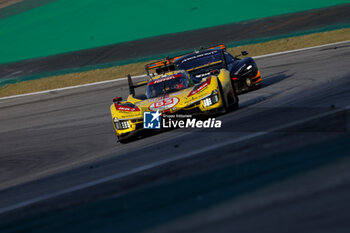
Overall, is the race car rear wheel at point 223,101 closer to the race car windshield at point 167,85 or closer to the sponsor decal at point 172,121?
the sponsor decal at point 172,121

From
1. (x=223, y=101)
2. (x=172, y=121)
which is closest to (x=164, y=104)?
(x=172, y=121)

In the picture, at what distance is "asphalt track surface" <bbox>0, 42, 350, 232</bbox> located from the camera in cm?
449

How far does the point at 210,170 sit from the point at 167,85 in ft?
15.9

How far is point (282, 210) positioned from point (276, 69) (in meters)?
11.5

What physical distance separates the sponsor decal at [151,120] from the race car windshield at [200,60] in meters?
4.01

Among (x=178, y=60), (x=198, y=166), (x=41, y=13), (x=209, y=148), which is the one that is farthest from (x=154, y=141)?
(x=41, y=13)

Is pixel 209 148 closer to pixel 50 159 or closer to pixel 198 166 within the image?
pixel 198 166

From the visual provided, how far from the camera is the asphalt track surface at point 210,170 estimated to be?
4.49m

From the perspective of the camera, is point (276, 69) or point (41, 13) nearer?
point (276, 69)

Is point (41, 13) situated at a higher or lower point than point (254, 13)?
higher

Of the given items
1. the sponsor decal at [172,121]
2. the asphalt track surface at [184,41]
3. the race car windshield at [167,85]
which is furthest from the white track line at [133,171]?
the asphalt track surface at [184,41]

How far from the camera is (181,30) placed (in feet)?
79.3

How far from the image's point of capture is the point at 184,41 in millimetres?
22438

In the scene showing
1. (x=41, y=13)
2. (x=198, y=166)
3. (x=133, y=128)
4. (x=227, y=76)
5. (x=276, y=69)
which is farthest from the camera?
(x=41, y=13)
